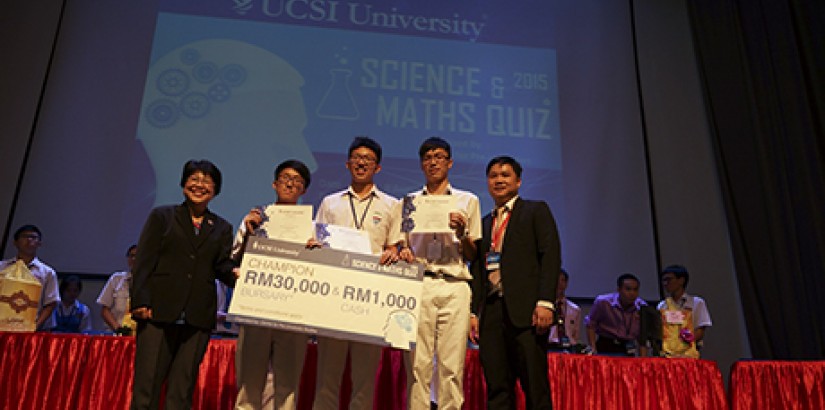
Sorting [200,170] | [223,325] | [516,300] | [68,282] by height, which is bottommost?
[223,325]

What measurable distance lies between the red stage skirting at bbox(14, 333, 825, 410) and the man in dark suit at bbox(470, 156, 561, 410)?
75 centimetres

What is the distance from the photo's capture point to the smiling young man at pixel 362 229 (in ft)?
9.06

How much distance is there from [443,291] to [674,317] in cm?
204

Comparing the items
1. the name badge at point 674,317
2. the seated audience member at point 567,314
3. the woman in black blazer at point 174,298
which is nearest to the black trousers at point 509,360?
the woman in black blazer at point 174,298

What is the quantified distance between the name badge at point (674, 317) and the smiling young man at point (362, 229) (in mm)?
2136

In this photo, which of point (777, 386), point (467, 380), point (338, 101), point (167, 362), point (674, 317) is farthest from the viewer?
point (338, 101)

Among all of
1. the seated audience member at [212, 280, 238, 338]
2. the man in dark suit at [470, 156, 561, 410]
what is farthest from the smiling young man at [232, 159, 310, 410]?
the seated audience member at [212, 280, 238, 338]

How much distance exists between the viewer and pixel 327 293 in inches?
108

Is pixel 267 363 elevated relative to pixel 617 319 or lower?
lower

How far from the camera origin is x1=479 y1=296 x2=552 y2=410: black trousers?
2666mm

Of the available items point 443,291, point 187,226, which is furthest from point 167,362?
point 443,291

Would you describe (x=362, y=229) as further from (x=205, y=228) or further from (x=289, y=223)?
(x=205, y=228)

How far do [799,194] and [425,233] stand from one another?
4.90m

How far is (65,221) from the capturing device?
552 cm
